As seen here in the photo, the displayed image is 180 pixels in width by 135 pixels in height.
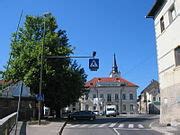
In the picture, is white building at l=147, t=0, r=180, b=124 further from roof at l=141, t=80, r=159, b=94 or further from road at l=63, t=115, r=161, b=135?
roof at l=141, t=80, r=159, b=94

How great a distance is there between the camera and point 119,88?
374 feet

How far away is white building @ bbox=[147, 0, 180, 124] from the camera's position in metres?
24.6

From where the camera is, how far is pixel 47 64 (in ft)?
132

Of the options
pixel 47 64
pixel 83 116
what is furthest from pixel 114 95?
pixel 47 64

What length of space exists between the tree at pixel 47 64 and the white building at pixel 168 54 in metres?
14.0

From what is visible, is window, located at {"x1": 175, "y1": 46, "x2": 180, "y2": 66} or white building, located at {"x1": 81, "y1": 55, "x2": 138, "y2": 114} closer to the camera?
window, located at {"x1": 175, "y1": 46, "x2": 180, "y2": 66}

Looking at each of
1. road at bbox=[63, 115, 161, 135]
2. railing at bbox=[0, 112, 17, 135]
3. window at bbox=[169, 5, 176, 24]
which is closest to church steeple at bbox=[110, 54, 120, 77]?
road at bbox=[63, 115, 161, 135]

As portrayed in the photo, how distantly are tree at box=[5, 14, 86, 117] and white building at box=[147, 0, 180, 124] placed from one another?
14025 millimetres

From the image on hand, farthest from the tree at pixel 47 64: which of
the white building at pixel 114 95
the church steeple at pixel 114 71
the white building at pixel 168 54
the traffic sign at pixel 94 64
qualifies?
the church steeple at pixel 114 71

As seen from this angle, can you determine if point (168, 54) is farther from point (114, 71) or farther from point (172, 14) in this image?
point (114, 71)

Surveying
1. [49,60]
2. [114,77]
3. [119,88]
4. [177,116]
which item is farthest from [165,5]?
[114,77]

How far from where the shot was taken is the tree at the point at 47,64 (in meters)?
40.0

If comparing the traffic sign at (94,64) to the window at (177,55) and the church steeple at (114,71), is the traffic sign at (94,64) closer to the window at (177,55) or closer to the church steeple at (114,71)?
the window at (177,55)

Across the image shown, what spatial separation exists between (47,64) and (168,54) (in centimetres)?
1773
